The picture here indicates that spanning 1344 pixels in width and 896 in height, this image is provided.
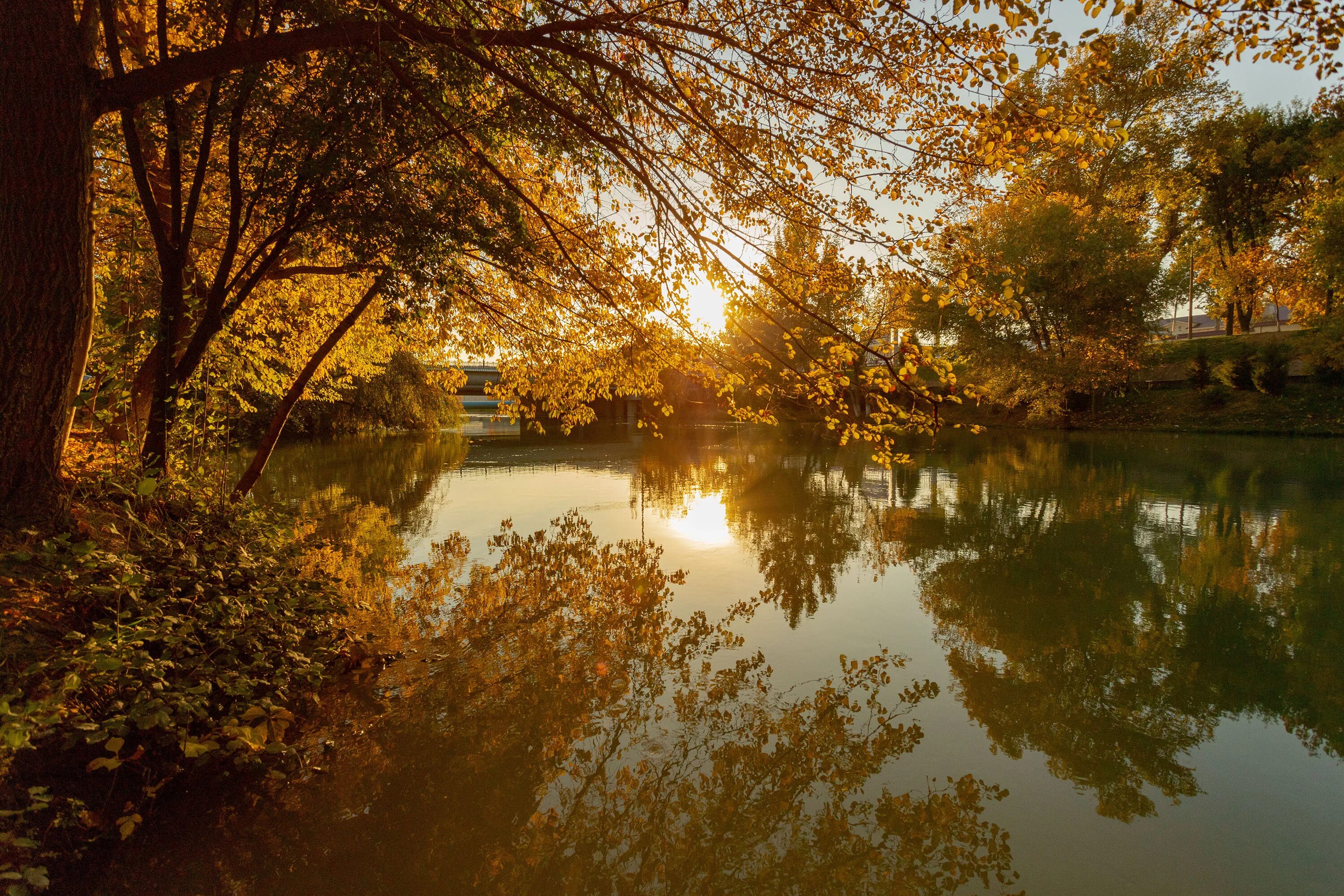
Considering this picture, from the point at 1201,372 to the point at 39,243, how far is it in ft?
125

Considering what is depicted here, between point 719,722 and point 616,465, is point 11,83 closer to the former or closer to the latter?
point 719,722

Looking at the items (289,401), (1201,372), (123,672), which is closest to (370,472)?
(289,401)

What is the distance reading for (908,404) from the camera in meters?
5.00

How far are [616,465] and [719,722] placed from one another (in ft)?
53.3

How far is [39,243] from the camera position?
4047mm

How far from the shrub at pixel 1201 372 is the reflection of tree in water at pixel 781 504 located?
19.4m

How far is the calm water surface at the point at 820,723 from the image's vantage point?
10.0 ft

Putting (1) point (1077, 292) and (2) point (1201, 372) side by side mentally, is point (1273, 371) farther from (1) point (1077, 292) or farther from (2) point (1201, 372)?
(1) point (1077, 292)

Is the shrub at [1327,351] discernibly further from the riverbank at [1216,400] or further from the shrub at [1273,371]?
the shrub at [1273,371]

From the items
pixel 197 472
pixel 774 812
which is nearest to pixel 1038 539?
pixel 774 812

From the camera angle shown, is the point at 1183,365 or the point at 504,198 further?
the point at 1183,365

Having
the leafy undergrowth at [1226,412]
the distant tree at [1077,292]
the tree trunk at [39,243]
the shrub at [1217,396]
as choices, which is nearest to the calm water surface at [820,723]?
the tree trunk at [39,243]

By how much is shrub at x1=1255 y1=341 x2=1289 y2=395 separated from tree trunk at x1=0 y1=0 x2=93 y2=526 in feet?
117

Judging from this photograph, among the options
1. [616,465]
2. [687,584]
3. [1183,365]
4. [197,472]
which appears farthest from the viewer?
[1183,365]
